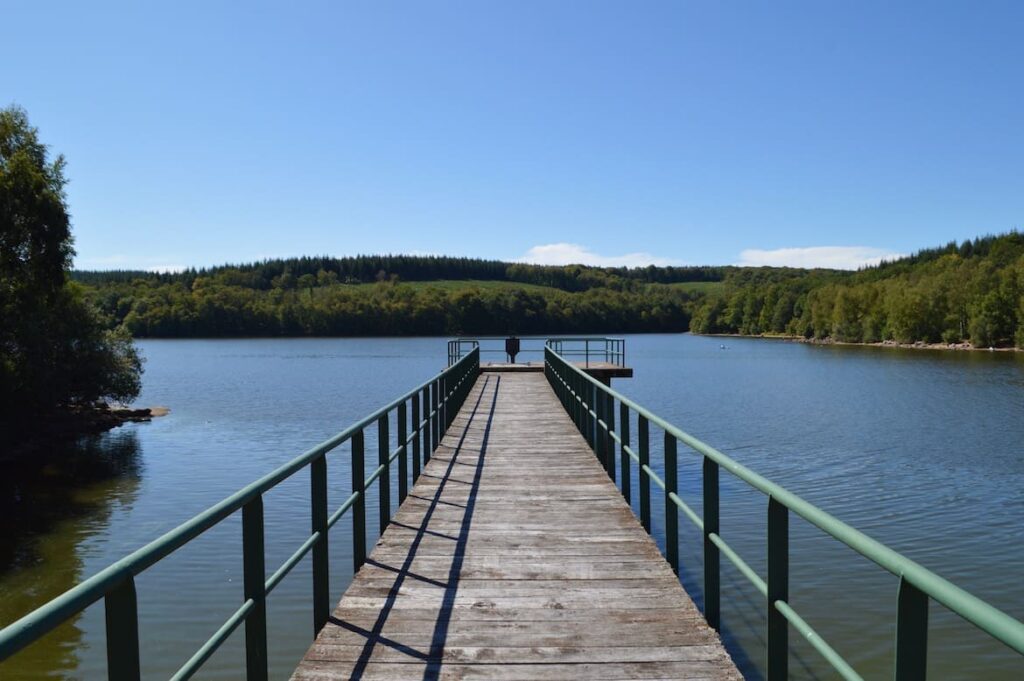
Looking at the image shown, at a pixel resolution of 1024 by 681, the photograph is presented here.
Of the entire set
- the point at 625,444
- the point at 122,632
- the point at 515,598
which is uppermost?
the point at 122,632

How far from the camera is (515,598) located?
203 inches

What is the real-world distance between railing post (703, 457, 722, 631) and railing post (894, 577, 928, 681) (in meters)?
2.29

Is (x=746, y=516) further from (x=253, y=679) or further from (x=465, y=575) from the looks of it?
(x=253, y=679)

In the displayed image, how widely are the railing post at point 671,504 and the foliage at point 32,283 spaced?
28205mm

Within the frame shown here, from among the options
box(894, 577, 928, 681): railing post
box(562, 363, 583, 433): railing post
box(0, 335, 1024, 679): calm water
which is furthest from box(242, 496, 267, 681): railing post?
box(562, 363, 583, 433): railing post

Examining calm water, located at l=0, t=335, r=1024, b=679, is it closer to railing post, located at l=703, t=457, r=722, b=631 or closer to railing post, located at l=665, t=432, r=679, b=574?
railing post, located at l=665, t=432, r=679, b=574

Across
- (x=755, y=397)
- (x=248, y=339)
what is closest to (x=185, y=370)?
(x=755, y=397)

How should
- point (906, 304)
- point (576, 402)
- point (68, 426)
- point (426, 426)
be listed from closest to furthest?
point (426, 426) < point (576, 402) < point (68, 426) < point (906, 304)

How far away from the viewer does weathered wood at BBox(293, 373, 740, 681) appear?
4.13 metres

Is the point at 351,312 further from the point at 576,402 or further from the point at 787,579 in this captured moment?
the point at 787,579

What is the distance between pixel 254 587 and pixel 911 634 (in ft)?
8.85

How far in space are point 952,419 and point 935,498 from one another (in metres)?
13.1

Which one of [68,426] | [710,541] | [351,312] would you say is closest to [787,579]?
[710,541]

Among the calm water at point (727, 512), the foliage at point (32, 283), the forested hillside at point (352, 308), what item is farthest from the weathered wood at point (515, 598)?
the forested hillside at point (352, 308)
